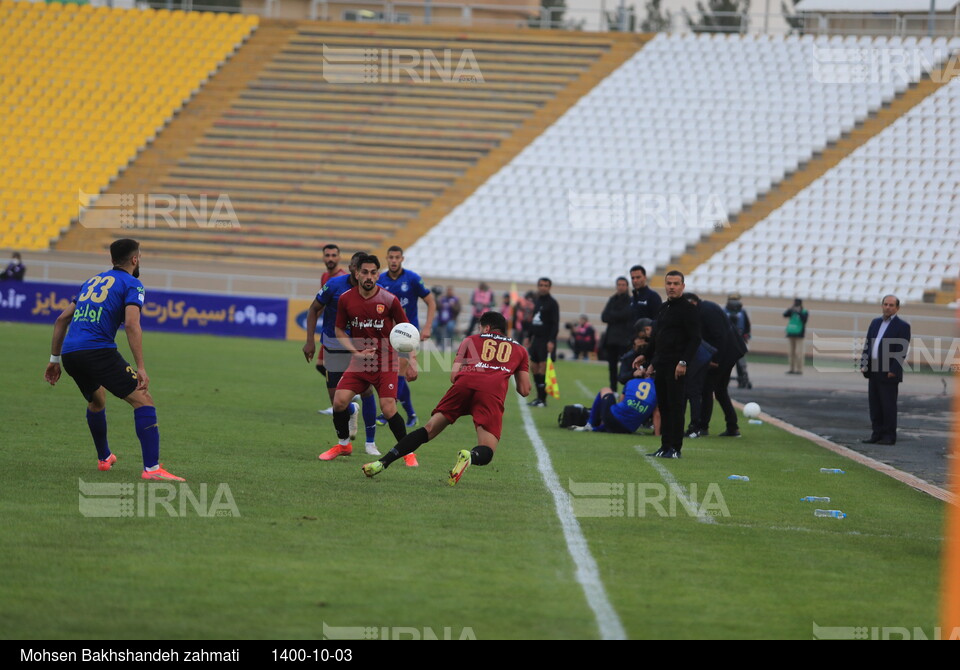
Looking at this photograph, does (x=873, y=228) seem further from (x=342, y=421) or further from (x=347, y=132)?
(x=342, y=421)

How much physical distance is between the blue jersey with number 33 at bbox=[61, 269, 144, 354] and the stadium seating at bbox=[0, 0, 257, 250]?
100 ft

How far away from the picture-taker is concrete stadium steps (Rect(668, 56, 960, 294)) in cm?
3688

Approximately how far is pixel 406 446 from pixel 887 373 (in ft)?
26.9

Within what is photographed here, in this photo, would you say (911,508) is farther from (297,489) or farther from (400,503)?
(297,489)

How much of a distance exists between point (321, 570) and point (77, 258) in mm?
32909

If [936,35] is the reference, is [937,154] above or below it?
below

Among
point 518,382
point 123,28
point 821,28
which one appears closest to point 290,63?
point 123,28

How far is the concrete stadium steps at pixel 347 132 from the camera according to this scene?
39.1 metres

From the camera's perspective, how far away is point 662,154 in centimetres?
3994

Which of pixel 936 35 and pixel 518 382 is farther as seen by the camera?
pixel 936 35

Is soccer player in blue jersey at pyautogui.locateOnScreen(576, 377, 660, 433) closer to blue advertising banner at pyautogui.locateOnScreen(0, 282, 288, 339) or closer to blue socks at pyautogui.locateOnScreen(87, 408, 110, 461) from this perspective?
blue socks at pyautogui.locateOnScreen(87, 408, 110, 461)

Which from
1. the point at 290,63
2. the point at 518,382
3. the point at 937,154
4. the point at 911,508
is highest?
the point at 290,63

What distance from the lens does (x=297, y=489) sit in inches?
391

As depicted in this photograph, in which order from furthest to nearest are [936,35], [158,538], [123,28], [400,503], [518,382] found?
[123,28] < [936,35] < [518,382] < [400,503] < [158,538]
